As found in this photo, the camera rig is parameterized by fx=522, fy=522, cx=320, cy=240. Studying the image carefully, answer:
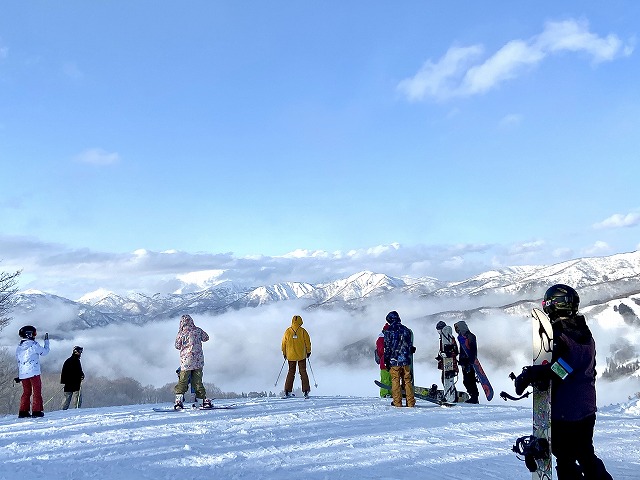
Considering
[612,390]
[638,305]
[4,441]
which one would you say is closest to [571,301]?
[4,441]

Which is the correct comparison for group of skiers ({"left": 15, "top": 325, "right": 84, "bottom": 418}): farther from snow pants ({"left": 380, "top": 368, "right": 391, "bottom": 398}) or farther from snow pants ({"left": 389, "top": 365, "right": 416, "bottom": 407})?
snow pants ({"left": 380, "top": 368, "right": 391, "bottom": 398})

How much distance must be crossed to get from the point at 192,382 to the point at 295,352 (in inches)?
126

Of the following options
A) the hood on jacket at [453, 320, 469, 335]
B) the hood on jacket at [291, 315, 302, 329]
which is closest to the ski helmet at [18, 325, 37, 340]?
the hood on jacket at [291, 315, 302, 329]

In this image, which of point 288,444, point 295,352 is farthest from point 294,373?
point 288,444

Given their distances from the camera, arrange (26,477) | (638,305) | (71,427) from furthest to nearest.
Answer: (638,305), (71,427), (26,477)

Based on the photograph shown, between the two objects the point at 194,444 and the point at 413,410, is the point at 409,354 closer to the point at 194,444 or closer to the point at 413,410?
the point at 413,410

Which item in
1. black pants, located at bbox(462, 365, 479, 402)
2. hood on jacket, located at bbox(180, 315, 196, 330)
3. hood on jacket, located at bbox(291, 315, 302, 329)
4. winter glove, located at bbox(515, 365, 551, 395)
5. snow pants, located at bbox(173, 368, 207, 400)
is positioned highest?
hood on jacket, located at bbox(180, 315, 196, 330)

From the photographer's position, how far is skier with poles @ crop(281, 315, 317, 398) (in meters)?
14.4

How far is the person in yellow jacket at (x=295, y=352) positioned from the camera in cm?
1437

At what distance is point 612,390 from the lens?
14788 centimetres

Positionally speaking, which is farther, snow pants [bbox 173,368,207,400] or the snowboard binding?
snow pants [bbox 173,368,207,400]

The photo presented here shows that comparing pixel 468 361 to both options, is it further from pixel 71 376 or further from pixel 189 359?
pixel 71 376

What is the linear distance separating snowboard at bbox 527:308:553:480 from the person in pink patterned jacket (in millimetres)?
8666

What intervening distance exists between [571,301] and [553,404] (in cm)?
92
